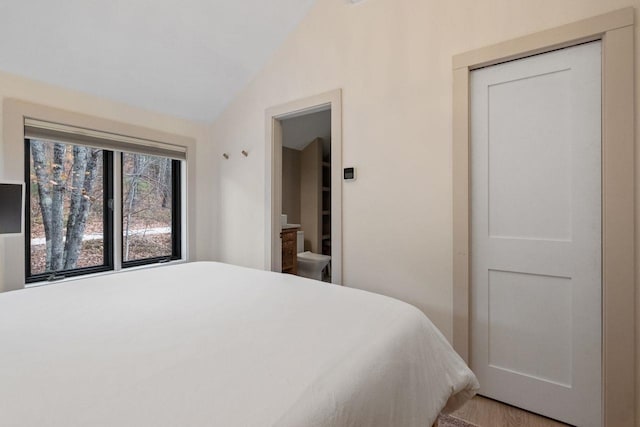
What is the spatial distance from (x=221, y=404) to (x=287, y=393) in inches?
5.2

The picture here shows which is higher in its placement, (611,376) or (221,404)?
(221,404)

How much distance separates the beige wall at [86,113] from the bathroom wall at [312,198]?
5.42 ft

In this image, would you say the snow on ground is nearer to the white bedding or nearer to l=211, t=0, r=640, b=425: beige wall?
the white bedding

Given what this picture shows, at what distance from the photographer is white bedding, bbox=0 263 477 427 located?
0.58m

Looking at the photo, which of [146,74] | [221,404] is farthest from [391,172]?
[146,74]

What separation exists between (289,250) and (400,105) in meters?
2.04

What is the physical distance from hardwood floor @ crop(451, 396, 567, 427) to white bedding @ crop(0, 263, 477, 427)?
58 cm

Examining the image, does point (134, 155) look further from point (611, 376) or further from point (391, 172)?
point (611, 376)

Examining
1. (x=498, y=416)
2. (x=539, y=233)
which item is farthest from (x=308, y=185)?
(x=498, y=416)

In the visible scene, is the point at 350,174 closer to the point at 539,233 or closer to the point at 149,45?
the point at 539,233

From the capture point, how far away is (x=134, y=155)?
2.59 metres

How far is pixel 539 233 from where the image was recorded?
1558mm

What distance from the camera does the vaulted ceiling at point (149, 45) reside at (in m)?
1.74

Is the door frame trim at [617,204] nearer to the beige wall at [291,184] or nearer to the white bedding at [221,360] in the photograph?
the white bedding at [221,360]
